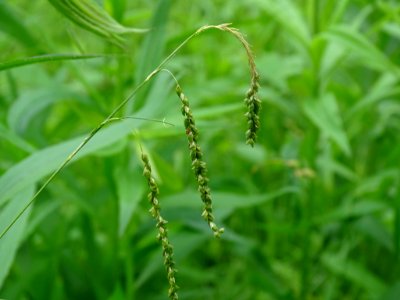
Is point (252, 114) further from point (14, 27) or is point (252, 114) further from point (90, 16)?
point (14, 27)

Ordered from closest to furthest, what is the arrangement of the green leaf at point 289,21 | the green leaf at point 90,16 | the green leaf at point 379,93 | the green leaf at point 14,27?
1. the green leaf at point 90,16
2. the green leaf at point 14,27
3. the green leaf at point 289,21
4. the green leaf at point 379,93

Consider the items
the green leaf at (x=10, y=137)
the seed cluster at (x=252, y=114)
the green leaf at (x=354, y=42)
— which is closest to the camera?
the seed cluster at (x=252, y=114)

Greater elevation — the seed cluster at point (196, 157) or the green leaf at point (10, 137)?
the green leaf at point (10, 137)

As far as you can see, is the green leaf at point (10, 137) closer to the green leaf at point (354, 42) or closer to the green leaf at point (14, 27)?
the green leaf at point (14, 27)

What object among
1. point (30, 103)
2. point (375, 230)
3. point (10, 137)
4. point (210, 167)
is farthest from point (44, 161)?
point (210, 167)

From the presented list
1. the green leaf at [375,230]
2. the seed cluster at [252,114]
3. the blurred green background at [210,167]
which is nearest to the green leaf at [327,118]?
the blurred green background at [210,167]

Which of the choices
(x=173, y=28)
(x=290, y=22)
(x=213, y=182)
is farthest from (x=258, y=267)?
(x=173, y=28)
